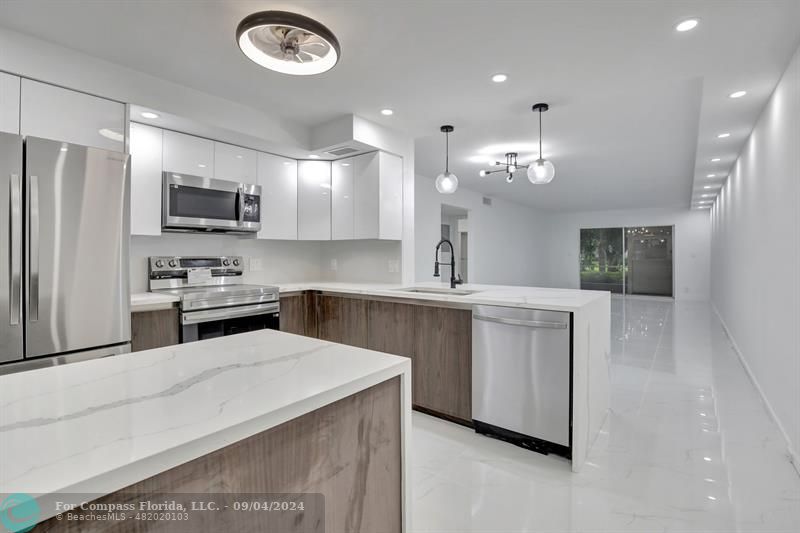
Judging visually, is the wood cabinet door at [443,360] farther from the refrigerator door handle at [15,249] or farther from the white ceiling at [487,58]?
the refrigerator door handle at [15,249]

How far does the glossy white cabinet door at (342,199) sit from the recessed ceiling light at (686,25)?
8.93ft

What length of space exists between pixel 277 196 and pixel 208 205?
76 cm

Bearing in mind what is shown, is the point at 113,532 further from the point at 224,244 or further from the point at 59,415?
the point at 224,244

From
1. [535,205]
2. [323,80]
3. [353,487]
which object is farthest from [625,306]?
[353,487]

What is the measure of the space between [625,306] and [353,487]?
962 centimetres

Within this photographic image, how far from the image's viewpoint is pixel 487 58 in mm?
2463

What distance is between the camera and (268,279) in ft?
13.2

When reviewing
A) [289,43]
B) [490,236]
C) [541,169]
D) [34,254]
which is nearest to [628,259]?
[490,236]

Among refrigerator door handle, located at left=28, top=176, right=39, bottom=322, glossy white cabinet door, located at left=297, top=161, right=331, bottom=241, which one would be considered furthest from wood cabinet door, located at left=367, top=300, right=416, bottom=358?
refrigerator door handle, located at left=28, top=176, right=39, bottom=322

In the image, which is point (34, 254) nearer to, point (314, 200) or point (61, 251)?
point (61, 251)

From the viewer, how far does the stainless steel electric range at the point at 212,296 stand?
9.06 feet

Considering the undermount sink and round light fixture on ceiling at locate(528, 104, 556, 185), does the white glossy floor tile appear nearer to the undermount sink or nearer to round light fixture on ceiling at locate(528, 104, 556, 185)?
the undermount sink

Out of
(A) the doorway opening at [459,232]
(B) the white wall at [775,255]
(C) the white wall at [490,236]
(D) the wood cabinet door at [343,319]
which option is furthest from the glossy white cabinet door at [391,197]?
(A) the doorway opening at [459,232]

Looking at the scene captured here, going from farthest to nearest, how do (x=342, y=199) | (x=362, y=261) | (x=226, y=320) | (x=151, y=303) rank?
(x=362, y=261)
(x=342, y=199)
(x=226, y=320)
(x=151, y=303)
